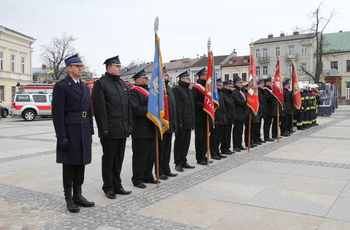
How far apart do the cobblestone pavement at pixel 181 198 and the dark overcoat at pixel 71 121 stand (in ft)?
2.45

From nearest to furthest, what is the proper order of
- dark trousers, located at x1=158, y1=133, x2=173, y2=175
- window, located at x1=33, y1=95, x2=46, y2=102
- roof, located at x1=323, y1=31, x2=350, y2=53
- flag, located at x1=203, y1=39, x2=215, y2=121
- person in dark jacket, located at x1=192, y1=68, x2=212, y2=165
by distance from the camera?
dark trousers, located at x1=158, y1=133, x2=173, y2=175, flag, located at x1=203, y1=39, x2=215, y2=121, person in dark jacket, located at x1=192, y1=68, x2=212, y2=165, window, located at x1=33, y1=95, x2=46, y2=102, roof, located at x1=323, y1=31, x2=350, y2=53

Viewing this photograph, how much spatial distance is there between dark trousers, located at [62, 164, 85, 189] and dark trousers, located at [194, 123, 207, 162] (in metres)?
3.57

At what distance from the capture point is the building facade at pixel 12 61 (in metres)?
39.0

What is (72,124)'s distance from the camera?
15.8ft

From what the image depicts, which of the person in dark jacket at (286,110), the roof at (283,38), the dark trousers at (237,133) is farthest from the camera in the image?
the roof at (283,38)

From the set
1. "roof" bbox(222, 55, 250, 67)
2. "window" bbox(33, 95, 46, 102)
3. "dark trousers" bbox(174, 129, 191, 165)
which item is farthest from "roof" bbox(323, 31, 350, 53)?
"dark trousers" bbox(174, 129, 191, 165)

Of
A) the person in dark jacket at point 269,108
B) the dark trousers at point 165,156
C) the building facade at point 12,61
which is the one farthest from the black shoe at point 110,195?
the building facade at point 12,61

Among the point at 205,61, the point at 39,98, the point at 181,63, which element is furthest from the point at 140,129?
the point at 181,63

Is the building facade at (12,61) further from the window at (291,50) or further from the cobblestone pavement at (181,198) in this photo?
the window at (291,50)

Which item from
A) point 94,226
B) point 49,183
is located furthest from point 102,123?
point 49,183

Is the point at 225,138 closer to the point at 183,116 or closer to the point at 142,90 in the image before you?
the point at 183,116

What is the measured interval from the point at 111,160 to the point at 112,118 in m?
0.64

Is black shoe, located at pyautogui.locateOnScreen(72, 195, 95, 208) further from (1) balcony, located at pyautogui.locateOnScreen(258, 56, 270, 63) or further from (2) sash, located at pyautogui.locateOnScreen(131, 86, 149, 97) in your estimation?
(1) balcony, located at pyautogui.locateOnScreen(258, 56, 270, 63)

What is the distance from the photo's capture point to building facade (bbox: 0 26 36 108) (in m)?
39.0
